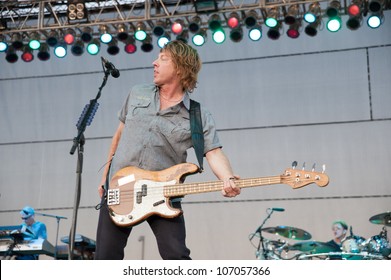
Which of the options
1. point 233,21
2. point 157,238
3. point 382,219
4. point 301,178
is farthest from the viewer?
point 233,21

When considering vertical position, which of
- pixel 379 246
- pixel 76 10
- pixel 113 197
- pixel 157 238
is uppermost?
pixel 76 10

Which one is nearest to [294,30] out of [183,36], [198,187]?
[183,36]

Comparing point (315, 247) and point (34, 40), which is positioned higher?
point (34, 40)

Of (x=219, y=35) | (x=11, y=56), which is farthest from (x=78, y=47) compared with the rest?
(x=219, y=35)

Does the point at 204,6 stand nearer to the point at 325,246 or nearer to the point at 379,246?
the point at 325,246

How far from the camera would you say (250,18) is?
26.8ft

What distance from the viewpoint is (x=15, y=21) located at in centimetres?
941

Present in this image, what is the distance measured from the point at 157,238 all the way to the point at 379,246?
470 centimetres

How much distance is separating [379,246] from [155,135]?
4662mm

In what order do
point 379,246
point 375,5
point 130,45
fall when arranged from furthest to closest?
1. point 130,45
2. point 375,5
3. point 379,246

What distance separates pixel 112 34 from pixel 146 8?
618 mm

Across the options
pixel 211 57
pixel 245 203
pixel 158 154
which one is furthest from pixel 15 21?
pixel 158 154

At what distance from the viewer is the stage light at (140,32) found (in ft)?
27.8

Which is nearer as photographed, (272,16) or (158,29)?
(272,16)
